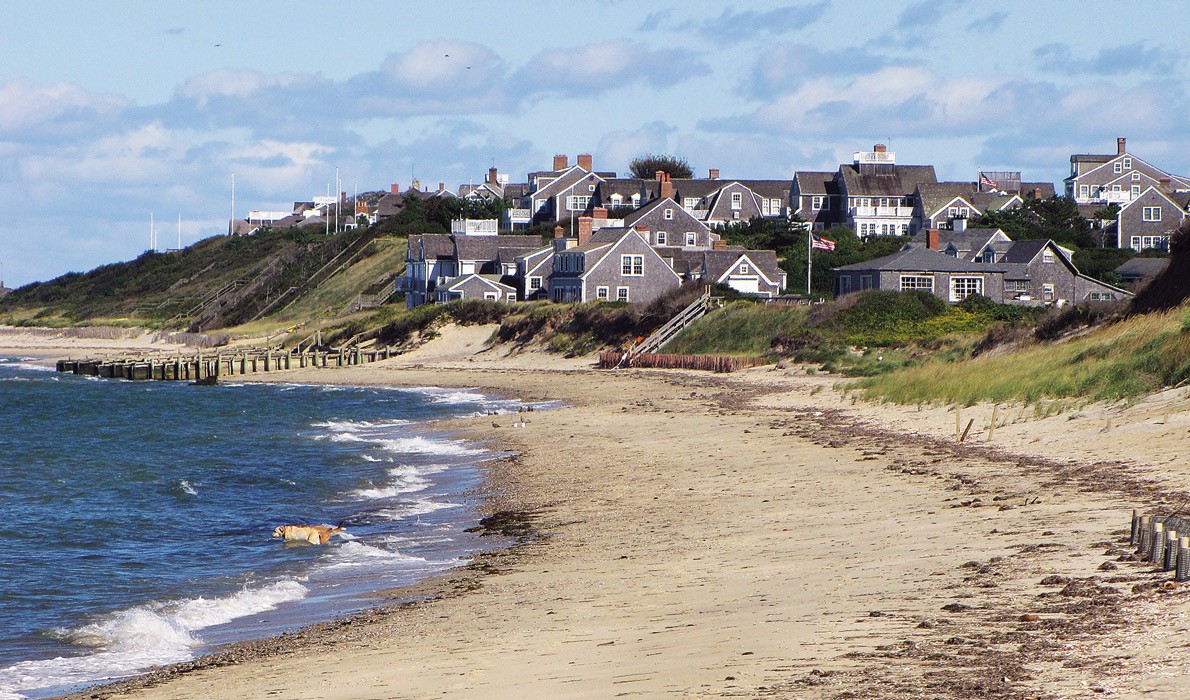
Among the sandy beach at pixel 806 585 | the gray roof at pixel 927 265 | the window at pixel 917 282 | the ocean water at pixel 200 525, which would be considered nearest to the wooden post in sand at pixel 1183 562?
the sandy beach at pixel 806 585

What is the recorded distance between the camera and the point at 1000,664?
31.0ft

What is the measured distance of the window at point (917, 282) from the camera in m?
72.1

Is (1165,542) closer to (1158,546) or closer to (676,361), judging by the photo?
(1158,546)

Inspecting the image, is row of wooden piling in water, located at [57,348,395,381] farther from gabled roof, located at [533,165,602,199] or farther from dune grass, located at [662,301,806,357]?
gabled roof, located at [533,165,602,199]

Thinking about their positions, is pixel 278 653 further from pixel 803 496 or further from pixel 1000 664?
pixel 803 496

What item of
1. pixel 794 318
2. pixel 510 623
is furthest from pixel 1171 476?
pixel 794 318

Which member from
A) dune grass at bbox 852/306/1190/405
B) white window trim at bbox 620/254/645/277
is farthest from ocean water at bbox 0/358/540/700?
white window trim at bbox 620/254/645/277

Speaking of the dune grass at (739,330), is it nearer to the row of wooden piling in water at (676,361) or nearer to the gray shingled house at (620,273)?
the row of wooden piling in water at (676,361)

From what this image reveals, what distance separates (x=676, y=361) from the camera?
64.1 m

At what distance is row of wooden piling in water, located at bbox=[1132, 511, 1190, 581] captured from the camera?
1143 cm

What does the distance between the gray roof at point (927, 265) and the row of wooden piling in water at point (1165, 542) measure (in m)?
59.6

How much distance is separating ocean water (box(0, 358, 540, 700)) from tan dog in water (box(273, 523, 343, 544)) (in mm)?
258

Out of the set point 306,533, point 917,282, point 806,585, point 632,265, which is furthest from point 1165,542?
point 632,265

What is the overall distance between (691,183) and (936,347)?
64.7 meters
